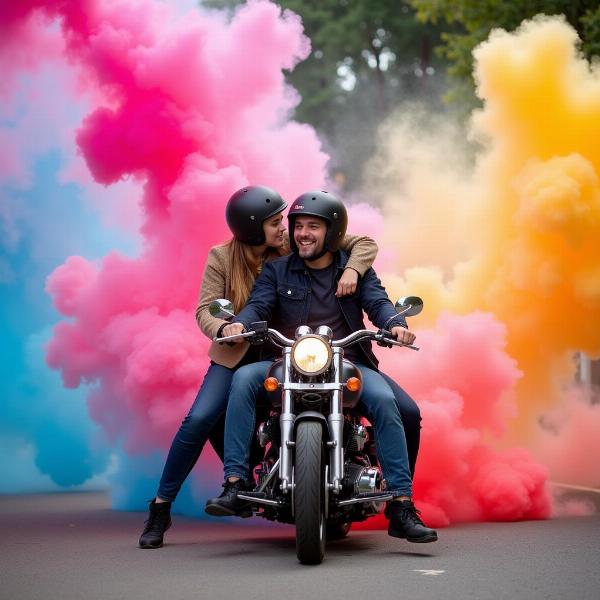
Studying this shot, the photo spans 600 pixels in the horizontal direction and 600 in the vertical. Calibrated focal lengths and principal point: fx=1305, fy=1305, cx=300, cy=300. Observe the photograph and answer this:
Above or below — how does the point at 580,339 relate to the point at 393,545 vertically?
above

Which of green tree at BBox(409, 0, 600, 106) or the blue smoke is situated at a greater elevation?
green tree at BBox(409, 0, 600, 106)

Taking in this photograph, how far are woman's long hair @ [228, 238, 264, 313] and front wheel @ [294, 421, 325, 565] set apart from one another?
157 cm

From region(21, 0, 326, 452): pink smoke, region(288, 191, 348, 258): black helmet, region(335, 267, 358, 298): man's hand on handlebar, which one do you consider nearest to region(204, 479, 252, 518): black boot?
region(335, 267, 358, 298): man's hand on handlebar

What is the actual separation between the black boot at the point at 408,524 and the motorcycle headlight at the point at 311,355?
935 mm

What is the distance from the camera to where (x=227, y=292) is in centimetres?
823

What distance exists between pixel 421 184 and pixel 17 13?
18.4 ft

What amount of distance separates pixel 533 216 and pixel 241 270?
4.11 m

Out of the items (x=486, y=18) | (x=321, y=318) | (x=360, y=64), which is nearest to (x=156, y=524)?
(x=321, y=318)

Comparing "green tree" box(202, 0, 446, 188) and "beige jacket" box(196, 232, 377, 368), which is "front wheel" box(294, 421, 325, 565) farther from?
"green tree" box(202, 0, 446, 188)

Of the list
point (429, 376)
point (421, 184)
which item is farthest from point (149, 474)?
point (421, 184)

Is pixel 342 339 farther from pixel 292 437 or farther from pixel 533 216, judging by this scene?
pixel 533 216

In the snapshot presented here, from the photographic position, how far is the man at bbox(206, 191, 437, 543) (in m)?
7.25

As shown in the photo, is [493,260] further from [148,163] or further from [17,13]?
[17,13]

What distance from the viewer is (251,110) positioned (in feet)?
35.6
